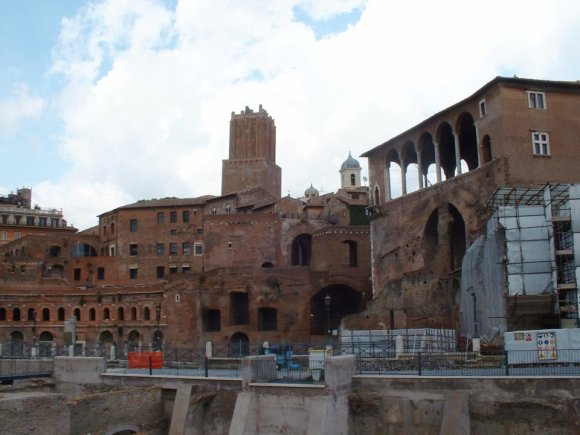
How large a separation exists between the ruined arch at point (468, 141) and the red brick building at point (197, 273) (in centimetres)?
1022

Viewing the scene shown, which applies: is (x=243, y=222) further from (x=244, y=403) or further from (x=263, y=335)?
(x=244, y=403)

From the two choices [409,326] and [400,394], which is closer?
[400,394]

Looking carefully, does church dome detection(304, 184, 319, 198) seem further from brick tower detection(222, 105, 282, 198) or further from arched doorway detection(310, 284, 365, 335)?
arched doorway detection(310, 284, 365, 335)

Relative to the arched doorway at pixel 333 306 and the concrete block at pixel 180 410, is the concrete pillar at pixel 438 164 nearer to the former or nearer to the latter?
the arched doorway at pixel 333 306

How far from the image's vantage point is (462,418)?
67.1ft

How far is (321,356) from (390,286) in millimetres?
19239

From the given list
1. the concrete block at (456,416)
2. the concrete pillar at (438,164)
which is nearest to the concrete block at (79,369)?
the concrete block at (456,416)

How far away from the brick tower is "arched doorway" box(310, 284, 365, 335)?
106ft

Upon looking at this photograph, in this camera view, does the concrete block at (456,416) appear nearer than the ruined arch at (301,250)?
Yes

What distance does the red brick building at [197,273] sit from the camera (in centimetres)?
5306

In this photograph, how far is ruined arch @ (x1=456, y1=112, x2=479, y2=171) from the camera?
146ft

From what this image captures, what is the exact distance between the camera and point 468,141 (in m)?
48.4

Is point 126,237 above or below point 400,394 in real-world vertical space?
above

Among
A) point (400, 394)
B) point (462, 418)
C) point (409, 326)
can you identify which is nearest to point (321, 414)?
point (400, 394)
